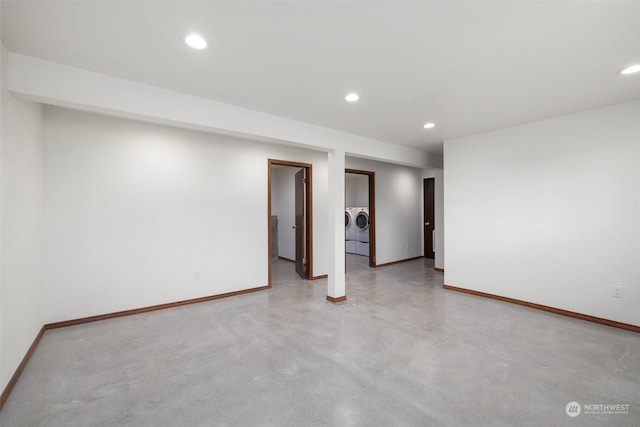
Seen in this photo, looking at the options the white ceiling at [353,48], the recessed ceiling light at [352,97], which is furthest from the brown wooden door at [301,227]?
the recessed ceiling light at [352,97]

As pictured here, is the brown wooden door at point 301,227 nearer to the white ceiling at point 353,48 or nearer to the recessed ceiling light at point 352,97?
the white ceiling at point 353,48

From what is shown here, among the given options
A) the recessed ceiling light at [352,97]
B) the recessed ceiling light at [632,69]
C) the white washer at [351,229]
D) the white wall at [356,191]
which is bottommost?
the white washer at [351,229]

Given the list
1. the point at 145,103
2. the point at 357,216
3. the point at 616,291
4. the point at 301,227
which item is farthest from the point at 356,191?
the point at 145,103

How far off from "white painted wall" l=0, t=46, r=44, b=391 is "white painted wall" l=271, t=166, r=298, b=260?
4299 mm

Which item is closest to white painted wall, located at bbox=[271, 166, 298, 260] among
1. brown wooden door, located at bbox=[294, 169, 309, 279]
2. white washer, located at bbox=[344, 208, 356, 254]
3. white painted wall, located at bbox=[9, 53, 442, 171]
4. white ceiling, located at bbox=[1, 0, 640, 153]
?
brown wooden door, located at bbox=[294, 169, 309, 279]

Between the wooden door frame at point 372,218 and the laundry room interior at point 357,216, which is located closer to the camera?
the wooden door frame at point 372,218

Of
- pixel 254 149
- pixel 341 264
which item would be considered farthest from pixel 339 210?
pixel 254 149

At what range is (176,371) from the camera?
2131mm

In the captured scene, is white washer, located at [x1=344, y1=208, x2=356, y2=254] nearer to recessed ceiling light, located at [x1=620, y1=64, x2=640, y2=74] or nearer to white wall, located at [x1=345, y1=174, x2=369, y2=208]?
white wall, located at [x1=345, y1=174, x2=369, y2=208]

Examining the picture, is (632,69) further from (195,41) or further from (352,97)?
(195,41)

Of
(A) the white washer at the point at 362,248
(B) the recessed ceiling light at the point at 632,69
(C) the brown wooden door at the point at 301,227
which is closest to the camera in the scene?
(B) the recessed ceiling light at the point at 632,69

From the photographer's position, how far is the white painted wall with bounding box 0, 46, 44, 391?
186 centimetres

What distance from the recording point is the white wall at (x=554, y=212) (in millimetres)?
2934

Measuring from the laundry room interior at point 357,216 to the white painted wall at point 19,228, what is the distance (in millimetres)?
5747
